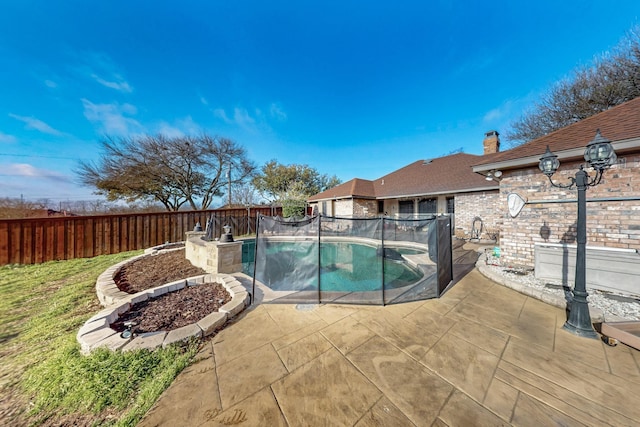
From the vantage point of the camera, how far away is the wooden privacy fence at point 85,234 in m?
6.17

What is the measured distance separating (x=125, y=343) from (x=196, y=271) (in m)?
2.91

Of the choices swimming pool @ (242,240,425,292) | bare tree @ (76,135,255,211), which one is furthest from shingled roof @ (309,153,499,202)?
bare tree @ (76,135,255,211)

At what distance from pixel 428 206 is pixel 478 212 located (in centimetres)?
266

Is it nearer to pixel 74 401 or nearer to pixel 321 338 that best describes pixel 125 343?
pixel 74 401

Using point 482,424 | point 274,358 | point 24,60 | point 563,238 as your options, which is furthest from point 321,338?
point 24,60

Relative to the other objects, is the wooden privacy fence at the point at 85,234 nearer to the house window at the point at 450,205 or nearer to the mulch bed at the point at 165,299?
the mulch bed at the point at 165,299

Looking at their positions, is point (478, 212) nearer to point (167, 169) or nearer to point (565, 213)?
point (565, 213)

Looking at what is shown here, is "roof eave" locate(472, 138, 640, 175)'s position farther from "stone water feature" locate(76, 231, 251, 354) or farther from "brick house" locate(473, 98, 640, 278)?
"stone water feature" locate(76, 231, 251, 354)

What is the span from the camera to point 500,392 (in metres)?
1.69

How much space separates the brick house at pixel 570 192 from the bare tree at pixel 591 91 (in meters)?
9.00

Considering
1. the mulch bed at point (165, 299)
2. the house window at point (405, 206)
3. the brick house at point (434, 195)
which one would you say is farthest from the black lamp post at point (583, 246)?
the house window at point (405, 206)

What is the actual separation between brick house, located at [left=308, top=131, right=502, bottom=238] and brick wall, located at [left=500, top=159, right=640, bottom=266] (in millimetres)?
3505

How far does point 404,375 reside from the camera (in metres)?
1.87

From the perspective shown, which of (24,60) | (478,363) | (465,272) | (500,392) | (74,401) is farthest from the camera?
(24,60)
